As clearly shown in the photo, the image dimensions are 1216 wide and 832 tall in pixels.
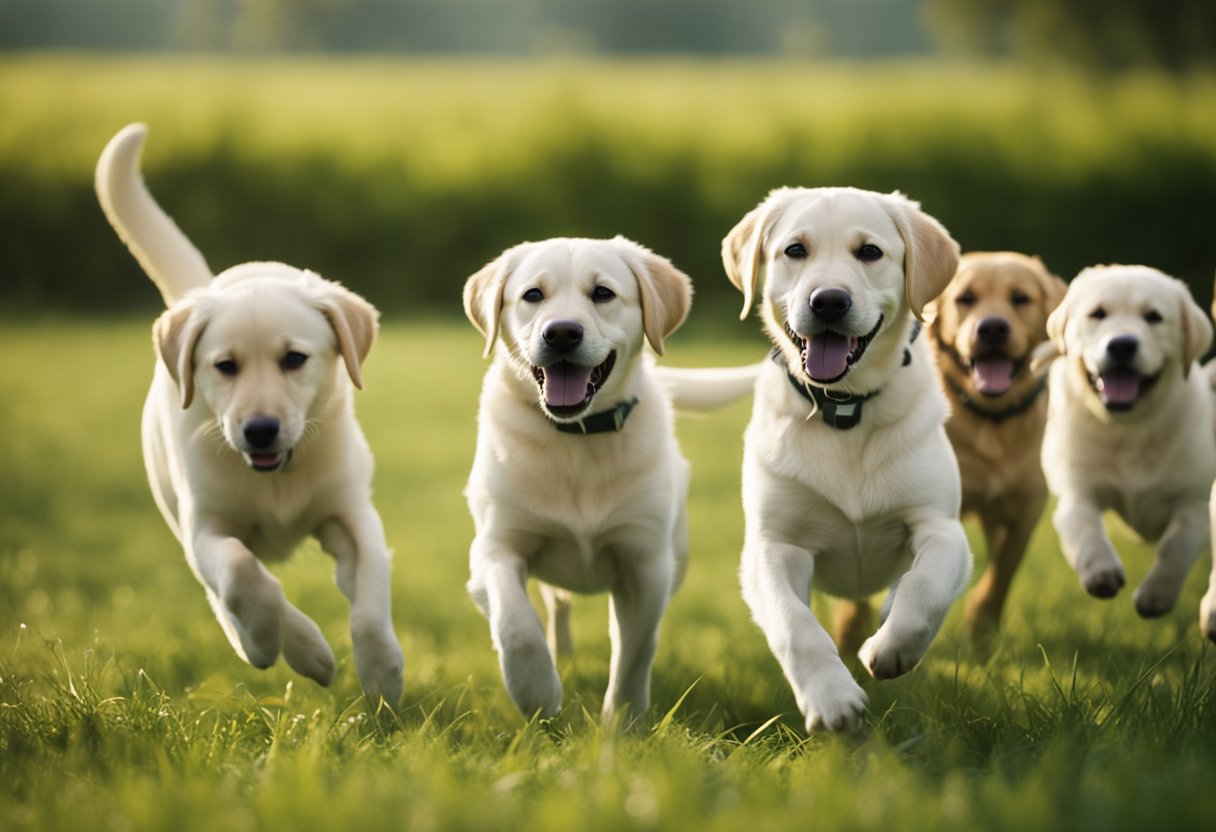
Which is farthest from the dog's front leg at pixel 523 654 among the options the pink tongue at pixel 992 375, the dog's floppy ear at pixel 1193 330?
the dog's floppy ear at pixel 1193 330

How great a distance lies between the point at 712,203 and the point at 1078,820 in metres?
18.9

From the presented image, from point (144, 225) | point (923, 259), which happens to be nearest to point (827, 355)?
point (923, 259)

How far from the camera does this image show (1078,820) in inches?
111

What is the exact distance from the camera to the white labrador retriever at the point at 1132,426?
5.11 m

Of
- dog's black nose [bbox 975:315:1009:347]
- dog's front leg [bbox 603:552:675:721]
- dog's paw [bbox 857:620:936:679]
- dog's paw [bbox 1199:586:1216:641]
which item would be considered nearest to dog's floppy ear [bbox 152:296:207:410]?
dog's front leg [bbox 603:552:675:721]

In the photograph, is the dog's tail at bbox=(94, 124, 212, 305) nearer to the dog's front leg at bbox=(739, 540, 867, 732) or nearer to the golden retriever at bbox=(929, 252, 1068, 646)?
the dog's front leg at bbox=(739, 540, 867, 732)

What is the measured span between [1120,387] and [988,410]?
0.67 m

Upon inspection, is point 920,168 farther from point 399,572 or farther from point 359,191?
point 399,572

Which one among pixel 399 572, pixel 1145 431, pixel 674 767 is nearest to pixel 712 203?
pixel 399 572

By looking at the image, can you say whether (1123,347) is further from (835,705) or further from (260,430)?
(260,430)

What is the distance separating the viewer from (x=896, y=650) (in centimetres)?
376

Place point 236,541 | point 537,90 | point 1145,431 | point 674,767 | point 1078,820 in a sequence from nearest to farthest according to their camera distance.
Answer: point 1078,820, point 674,767, point 236,541, point 1145,431, point 537,90

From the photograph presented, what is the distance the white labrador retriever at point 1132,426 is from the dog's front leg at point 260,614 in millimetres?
2827

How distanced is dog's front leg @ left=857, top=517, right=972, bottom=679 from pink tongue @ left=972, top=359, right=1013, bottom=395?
1431 mm
